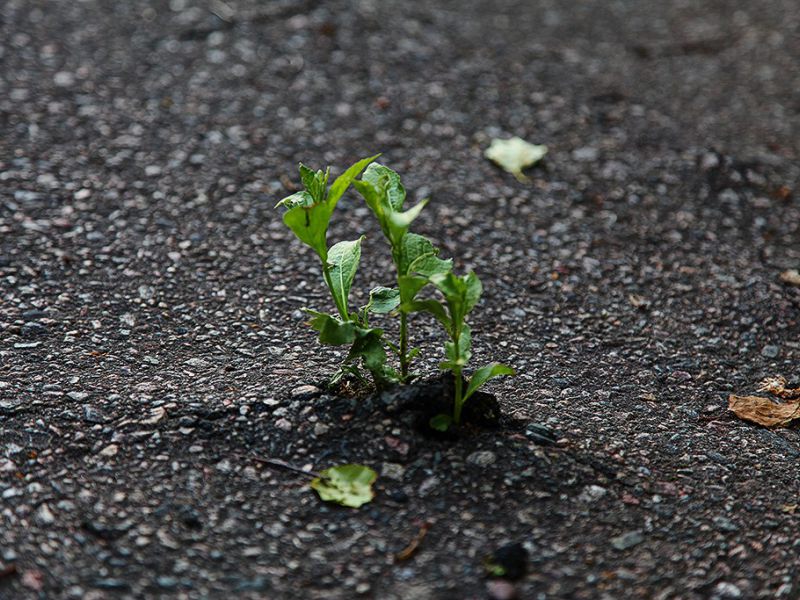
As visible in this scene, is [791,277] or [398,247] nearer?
[398,247]

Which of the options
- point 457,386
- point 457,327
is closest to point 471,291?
point 457,327

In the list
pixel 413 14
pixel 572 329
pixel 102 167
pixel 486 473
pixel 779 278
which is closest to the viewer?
pixel 486 473

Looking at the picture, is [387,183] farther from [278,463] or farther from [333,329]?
[278,463]

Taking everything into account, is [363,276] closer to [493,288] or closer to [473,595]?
[493,288]

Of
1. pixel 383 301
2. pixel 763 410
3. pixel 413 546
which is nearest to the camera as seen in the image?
pixel 413 546

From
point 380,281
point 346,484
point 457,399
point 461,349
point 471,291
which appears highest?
point 471,291

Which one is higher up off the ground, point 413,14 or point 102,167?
point 413,14

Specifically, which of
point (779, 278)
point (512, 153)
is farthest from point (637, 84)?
point (779, 278)

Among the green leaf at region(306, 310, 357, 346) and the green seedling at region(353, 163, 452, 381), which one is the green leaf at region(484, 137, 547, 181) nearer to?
the green seedling at region(353, 163, 452, 381)
